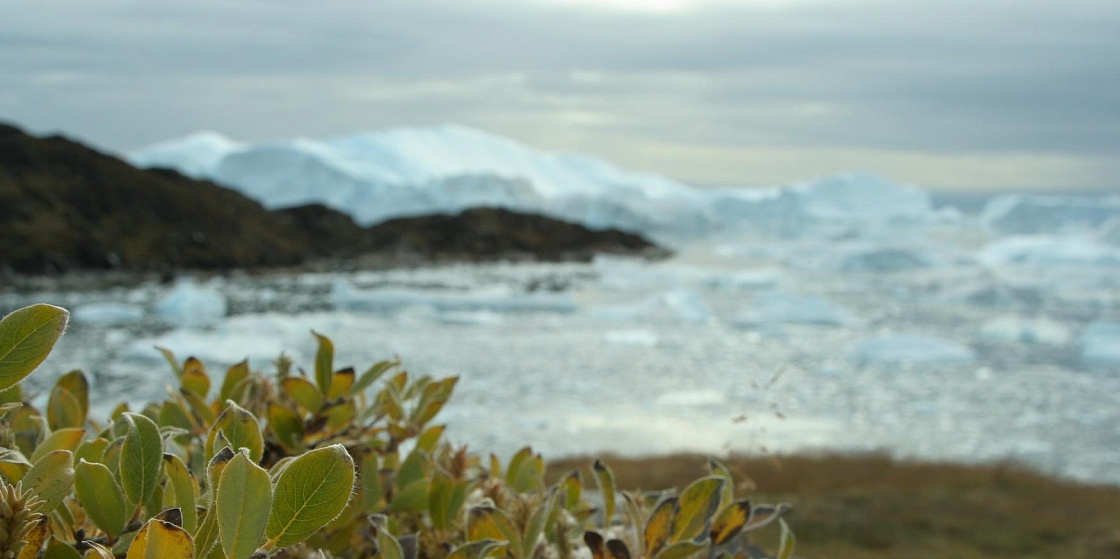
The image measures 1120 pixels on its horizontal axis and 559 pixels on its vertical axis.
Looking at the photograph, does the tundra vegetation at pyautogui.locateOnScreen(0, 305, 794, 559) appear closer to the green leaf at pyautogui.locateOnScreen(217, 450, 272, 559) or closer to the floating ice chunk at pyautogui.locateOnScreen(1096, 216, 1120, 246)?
the green leaf at pyautogui.locateOnScreen(217, 450, 272, 559)

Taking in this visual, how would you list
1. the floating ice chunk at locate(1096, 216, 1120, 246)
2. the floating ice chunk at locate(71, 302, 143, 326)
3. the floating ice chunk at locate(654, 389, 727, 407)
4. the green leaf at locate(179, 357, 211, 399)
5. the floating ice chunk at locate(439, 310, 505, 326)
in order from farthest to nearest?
1. the floating ice chunk at locate(1096, 216, 1120, 246)
2. the floating ice chunk at locate(439, 310, 505, 326)
3. the floating ice chunk at locate(71, 302, 143, 326)
4. the floating ice chunk at locate(654, 389, 727, 407)
5. the green leaf at locate(179, 357, 211, 399)

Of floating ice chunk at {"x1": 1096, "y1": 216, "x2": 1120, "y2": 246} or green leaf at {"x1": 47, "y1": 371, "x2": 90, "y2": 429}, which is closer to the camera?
green leaf at {"x1": 47, "y1": 371, "x2": 90, "y2": 429}

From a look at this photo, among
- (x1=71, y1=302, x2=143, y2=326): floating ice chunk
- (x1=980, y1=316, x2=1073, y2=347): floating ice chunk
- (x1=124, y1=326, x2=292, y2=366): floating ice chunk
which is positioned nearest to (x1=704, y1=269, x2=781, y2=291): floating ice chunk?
(x1=980, y1=316, x2=1073, y2=347): floating ice chunk

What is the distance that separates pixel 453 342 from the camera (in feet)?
68.8

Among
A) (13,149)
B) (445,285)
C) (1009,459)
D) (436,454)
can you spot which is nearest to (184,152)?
(13,149)

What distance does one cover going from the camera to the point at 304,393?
1179mm

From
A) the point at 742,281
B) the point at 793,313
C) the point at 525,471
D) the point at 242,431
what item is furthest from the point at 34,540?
the point at 742,281

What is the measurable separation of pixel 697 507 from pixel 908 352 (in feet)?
67.9

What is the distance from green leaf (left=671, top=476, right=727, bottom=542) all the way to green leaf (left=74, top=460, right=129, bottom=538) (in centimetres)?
58

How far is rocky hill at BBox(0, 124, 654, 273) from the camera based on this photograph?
3831cm

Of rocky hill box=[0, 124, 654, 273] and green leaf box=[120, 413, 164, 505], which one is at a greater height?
green leaf box=[120, 413, 164, 505]

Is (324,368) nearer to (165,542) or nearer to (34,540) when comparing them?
(34,540)

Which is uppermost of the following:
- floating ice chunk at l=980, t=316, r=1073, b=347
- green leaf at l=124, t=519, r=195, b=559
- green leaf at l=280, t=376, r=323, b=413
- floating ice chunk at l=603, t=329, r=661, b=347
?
green leaf at l=124, t=519, r=195, b=559

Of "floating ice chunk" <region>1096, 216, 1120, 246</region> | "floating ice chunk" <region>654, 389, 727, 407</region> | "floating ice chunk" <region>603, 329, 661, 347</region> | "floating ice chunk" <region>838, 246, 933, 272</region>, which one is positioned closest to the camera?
"floating ice chunk" <region>654, 389, 727, 407</region>
